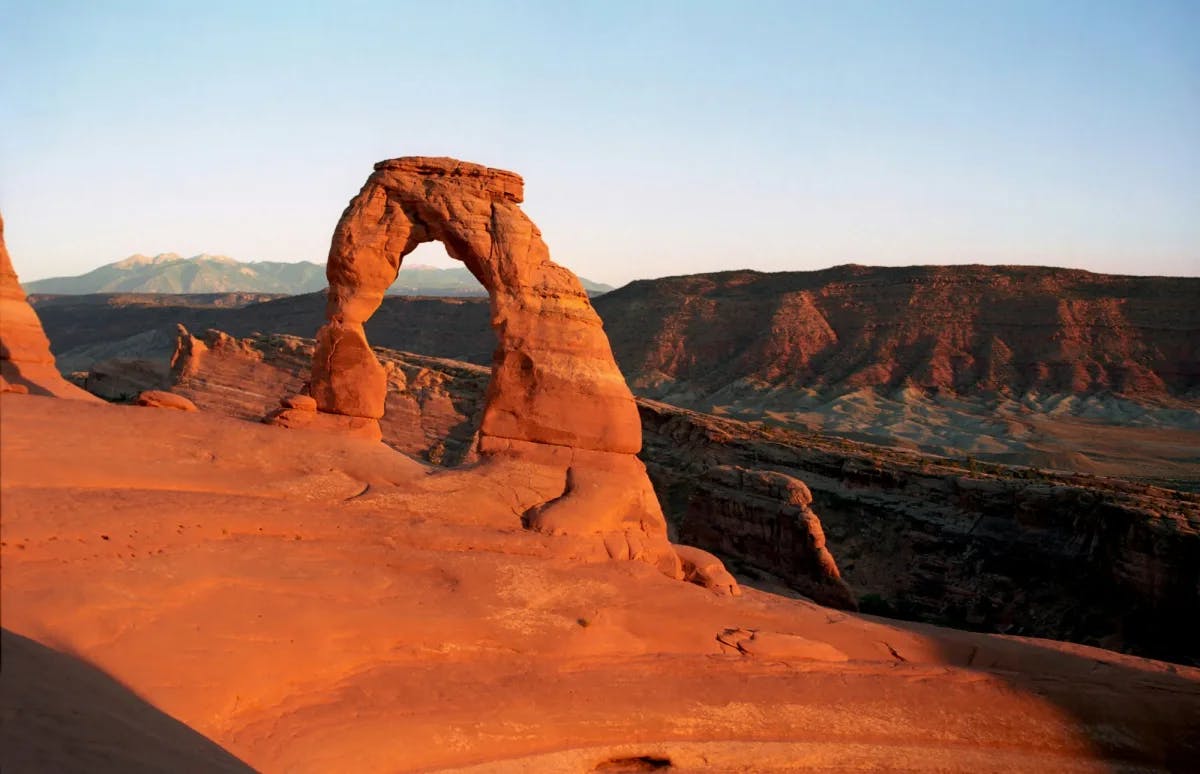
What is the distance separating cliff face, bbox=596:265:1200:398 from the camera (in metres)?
58.0

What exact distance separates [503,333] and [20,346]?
252 inches

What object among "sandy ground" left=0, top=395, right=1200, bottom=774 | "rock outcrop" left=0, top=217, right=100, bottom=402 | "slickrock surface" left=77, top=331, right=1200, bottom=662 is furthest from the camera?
"slickrock surface" left=77, top=331, right=1200, bottom=662

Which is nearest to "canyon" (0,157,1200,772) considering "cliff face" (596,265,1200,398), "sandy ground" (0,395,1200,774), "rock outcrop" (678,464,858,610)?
"sandy ground" (0,395,1200,774)

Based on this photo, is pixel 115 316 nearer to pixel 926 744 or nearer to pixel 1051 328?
pixel 1051 328

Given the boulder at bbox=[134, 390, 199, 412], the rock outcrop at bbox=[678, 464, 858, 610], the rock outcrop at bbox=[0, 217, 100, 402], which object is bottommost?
the rock outcrop at bbox=[678, 464, 858, 610]

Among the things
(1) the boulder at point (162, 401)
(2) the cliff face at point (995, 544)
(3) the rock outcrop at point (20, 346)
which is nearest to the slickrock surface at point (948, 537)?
(2) the cliff face at point (995, 544)

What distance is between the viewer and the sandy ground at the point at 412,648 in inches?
292

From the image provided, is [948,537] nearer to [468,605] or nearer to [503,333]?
[503,333]

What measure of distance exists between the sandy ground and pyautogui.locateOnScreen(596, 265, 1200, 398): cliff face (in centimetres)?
4955

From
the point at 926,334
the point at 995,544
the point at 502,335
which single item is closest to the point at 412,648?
the point at 502,335

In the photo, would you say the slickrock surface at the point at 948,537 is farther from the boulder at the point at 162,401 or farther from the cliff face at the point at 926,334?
the cliff face at the point at 926,334

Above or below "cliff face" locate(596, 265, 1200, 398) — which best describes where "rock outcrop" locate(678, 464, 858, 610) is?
below

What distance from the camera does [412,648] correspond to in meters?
9.20

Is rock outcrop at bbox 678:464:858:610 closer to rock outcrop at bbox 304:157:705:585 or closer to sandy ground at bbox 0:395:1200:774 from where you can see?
sandy ground at bbox 0:395:1200:774
